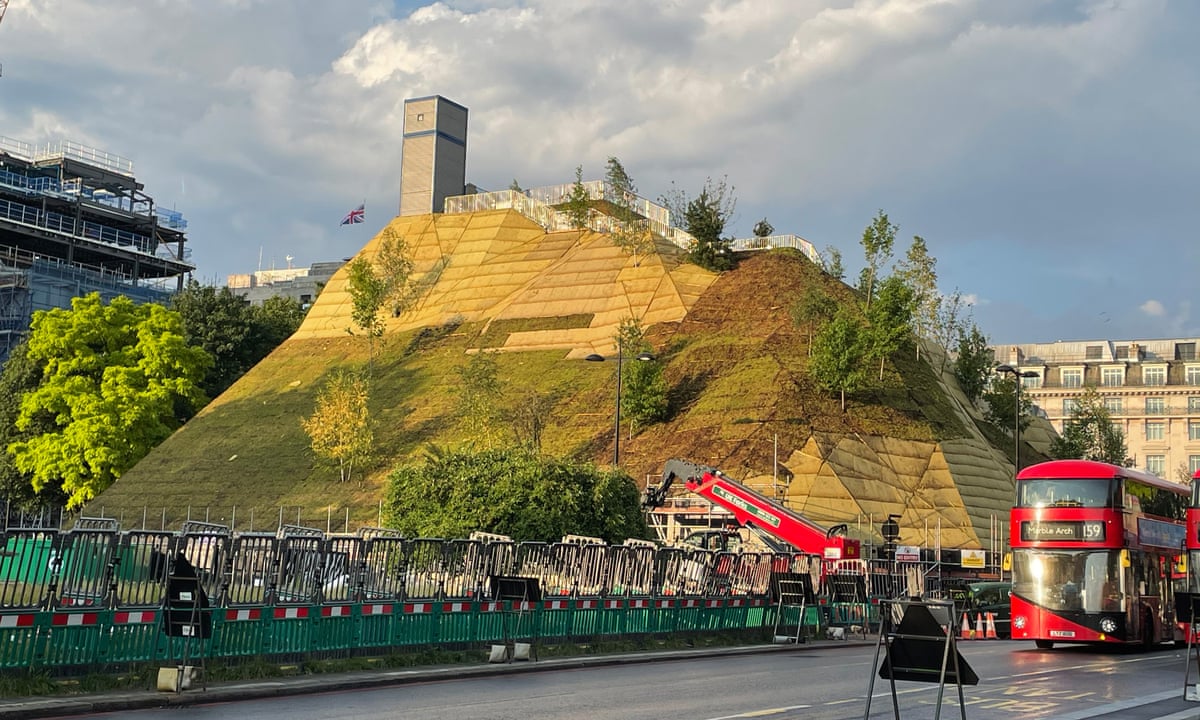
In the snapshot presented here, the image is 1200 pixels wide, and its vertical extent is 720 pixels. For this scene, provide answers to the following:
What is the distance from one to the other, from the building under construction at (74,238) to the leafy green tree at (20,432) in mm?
16172

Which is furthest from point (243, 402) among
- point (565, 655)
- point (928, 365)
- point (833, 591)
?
point (565, 655)

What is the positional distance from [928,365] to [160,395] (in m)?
45.3

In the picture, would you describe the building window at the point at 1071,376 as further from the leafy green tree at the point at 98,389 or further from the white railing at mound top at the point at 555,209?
the leafy green tree at the point at 98,389

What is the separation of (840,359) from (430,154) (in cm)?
4964

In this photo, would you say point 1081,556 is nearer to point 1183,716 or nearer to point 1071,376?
point 1183,716

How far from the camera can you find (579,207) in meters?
86.3

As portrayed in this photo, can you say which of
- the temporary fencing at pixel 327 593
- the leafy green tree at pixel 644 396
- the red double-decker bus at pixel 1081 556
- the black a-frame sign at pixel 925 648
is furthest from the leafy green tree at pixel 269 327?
the black a-frame sign at pixel 925 648

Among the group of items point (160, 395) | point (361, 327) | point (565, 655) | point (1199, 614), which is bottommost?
point (565, 655)

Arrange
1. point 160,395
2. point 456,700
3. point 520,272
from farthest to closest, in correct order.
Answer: point 520,272 → point 160,395 → point 456,700

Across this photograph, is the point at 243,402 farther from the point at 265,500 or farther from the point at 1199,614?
the point at 1199,614

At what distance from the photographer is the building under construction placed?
304 feet

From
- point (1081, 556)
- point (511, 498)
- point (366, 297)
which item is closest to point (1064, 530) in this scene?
point (1081, 556)

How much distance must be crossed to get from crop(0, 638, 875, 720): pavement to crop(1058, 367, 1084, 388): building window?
11137 cm

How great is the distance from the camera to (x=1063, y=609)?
26547 millimetres
